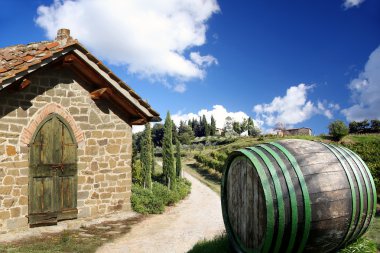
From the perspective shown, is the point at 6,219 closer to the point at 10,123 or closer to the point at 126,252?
the point at 10,123

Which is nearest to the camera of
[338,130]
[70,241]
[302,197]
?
[302,197]

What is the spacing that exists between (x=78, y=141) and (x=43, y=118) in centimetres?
109

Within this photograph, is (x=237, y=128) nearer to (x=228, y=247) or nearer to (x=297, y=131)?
(x=297, y=131)

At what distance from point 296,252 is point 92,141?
6639 mm

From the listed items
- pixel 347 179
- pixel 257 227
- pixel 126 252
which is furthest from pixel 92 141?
pixel 347 179

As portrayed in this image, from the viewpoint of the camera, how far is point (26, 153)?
→ 8.14 m

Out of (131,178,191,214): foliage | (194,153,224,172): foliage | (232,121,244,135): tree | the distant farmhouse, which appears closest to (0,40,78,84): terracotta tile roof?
(131,178,191,214): foliage

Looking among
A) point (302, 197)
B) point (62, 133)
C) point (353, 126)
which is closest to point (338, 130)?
point (353, 126)

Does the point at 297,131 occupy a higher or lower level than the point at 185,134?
lower

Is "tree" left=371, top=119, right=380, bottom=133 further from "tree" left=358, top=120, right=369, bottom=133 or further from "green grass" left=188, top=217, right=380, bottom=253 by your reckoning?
"green grass" left=188, top=217, right=380, bottom=253

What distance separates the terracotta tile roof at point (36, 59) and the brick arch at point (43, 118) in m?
1.15

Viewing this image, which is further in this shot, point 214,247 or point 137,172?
point 137,172

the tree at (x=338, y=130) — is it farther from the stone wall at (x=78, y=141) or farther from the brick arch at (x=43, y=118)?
the brick arch at (x=43, y=118)

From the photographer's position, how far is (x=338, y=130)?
1175 inches
